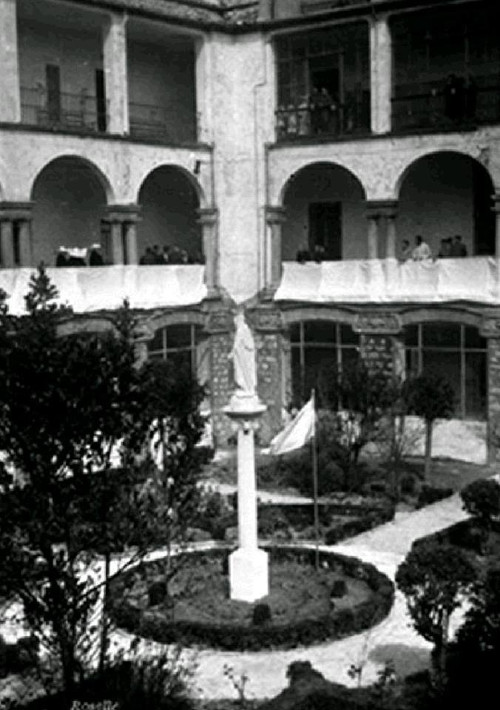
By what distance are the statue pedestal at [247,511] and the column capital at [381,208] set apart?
1303 cm

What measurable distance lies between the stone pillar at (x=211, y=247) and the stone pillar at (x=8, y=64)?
6901 millimetres

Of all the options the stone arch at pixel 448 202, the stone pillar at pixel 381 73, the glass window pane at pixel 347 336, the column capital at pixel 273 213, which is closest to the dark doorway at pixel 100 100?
the column capital at pixel 273 213

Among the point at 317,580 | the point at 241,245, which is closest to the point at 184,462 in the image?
the point at 317,580

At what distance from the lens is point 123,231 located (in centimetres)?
2828

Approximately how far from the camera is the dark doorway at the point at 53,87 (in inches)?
1128

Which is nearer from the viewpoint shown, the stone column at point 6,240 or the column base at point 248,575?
the column base at point 248,575

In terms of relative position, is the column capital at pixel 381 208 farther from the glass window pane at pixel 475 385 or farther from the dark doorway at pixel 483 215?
the glass window pane at pixel 475 385

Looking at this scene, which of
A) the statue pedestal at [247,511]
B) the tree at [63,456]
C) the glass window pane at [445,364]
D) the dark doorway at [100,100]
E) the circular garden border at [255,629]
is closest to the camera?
the tree at [63,456]

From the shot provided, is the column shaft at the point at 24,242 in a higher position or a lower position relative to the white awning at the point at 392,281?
higher

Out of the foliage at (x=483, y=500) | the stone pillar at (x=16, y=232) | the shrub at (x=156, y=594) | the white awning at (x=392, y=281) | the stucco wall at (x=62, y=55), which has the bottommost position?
the shrub at (x=156, y=594)

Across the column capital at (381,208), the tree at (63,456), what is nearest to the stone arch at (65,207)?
the column capital at (381,208)

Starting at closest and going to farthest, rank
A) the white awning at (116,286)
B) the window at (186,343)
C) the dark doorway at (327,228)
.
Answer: the white awning at (116,286) → the window at (186,343) → the dark doorway at (327,228)

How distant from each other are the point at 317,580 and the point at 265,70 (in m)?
16.5

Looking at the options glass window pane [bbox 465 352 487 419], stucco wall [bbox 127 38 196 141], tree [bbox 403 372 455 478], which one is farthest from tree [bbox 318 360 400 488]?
stucco wall [bbox 127 38 196 141]
